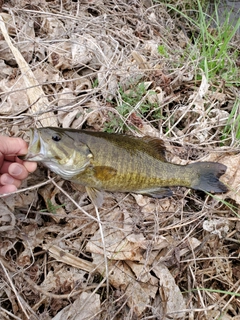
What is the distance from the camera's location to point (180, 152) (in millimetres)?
3674

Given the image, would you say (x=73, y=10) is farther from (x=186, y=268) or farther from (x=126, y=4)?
(x=186, y=268)

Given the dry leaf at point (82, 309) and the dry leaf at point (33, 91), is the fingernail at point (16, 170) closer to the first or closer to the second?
the dry leaf at point (33, 91)

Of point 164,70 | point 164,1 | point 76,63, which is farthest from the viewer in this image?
point 164,1

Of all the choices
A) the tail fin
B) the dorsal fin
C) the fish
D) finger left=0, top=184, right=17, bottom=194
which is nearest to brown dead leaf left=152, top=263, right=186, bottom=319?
the fish

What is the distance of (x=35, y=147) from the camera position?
275cm

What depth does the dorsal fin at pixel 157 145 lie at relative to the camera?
333 centimetres

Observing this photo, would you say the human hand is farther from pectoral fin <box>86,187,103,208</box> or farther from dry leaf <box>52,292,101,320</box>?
dry leaf <box>52,292,101,320</box>

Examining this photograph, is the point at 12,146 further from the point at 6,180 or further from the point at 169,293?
the point at 169,293

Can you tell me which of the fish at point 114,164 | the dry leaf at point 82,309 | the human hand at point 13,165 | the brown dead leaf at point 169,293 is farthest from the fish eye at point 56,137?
the brown dead leaf at point 169,293

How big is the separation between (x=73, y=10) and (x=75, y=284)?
3.34m

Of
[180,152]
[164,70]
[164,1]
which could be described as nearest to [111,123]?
[180,152]

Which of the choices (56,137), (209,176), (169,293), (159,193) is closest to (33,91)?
(56,137)

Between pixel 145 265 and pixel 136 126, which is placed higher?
pixel 136 126

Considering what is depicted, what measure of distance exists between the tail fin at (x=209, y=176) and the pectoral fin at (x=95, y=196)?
90 centimetres
